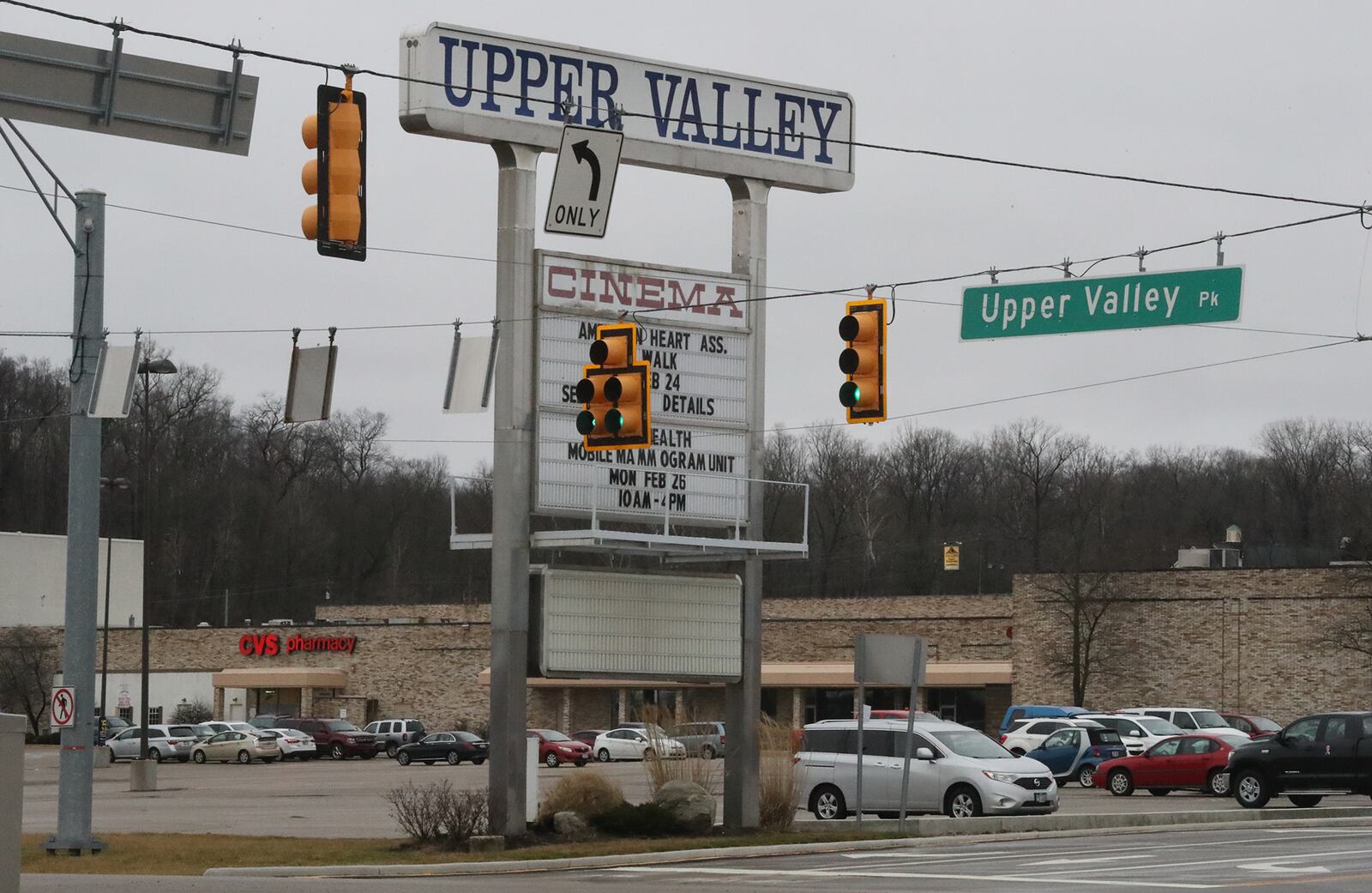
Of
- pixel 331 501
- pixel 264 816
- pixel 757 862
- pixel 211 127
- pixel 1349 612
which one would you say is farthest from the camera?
pixel 331 501

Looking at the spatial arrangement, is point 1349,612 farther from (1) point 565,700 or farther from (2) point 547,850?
(2) point 547,850

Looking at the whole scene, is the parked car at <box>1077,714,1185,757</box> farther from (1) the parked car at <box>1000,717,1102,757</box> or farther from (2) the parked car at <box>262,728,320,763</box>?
(2) the parked car at <box>262,728,320,763</box>

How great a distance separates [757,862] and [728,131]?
999cm

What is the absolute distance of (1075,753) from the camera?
42062 millimetres

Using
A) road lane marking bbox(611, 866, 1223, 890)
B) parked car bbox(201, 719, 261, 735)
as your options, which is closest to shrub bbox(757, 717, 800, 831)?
road lane marking bbox(611, 866, 1223, 890)

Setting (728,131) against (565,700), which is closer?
(728,131)

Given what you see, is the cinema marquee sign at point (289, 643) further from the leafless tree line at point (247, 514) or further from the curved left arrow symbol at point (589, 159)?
the curved left arrow symbol at point (589, 159)

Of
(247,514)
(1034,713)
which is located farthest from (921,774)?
(247,514)

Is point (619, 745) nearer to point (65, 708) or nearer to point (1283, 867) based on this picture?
point (65, 708)

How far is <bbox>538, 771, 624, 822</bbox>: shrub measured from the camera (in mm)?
24453

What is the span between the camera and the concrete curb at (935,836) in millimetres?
21094

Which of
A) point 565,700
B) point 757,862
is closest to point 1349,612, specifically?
point 565,700

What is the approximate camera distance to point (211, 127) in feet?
57.2

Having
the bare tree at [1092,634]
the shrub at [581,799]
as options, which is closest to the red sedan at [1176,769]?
the shrub at [581,799]
